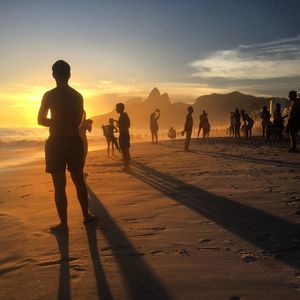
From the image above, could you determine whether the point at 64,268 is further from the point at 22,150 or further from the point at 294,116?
the point at 22,150

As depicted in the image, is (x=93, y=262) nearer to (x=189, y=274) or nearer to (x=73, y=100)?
(x=189, y=274)

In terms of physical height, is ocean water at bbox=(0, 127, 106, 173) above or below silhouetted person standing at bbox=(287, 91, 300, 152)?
below

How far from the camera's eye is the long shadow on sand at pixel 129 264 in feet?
9.46

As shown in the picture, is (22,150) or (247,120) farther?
(22,150)

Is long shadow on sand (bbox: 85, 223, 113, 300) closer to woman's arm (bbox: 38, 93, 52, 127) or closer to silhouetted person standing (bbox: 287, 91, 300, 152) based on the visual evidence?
woman's arm (bbox: 38, 93, 52, 127)

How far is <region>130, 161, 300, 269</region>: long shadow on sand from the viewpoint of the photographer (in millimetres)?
3736

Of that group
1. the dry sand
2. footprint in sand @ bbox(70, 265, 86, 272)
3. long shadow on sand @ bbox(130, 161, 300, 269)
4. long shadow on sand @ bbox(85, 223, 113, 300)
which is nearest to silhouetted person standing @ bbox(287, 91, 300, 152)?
the dry sand

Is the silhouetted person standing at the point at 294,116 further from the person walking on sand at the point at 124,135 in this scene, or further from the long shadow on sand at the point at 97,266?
the long shadow on sand at the point at 97,266

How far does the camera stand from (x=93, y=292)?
2.92 m

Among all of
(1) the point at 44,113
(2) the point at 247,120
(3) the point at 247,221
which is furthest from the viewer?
(2) the point at 247,120

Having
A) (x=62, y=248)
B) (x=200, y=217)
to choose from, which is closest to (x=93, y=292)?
(x=62, y=248)

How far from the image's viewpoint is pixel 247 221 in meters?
4.77

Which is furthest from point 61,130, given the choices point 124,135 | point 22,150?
point 22,150

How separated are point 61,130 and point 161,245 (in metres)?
2.00
